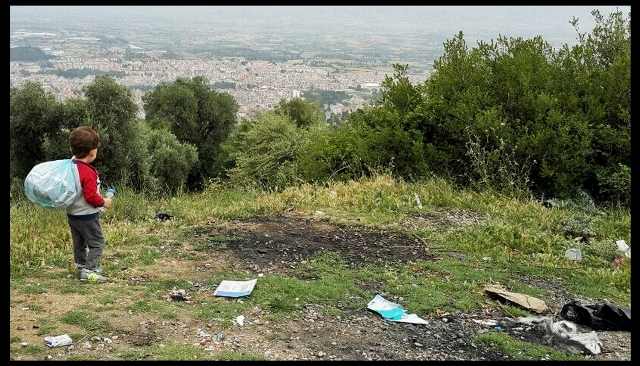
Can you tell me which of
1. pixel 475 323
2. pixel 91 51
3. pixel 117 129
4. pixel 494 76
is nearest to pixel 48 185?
pixel 475 323

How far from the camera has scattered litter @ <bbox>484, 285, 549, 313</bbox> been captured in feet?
16.2

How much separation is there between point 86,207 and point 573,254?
4.97 meters

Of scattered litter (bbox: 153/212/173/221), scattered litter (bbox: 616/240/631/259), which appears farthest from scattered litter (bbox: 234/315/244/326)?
scattered litter (bbox: 616/240/631/259)

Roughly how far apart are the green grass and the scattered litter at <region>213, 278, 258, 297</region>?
0.30 feet

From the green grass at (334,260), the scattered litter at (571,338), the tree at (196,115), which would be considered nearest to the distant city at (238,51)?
the tree at (196,115)

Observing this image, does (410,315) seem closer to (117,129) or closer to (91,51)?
(117,129)

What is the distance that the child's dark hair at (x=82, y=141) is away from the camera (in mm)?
5098

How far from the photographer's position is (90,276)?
525cm

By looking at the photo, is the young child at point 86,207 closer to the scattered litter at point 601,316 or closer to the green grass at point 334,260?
the green grass at point 334,260

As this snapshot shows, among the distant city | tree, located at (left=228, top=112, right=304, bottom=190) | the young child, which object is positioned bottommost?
tree, located at (left=228, top=112, right=304, bottom=190)

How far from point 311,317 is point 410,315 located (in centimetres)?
81

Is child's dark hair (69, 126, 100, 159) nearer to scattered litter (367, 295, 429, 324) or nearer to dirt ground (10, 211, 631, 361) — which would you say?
dirt ground (10, 211, 631, 361)

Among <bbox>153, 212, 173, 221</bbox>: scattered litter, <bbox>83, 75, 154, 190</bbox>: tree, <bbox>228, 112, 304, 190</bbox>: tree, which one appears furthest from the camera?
<bbox>228, 112, 304, 190</bbox>: tree

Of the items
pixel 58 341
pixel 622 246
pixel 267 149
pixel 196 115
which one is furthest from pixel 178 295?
pixel 196 115
